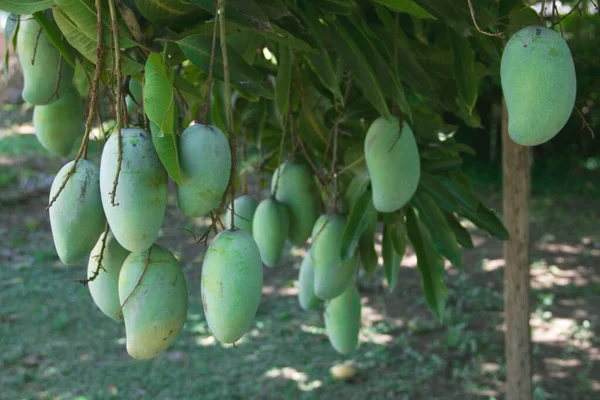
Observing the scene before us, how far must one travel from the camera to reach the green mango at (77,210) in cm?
70

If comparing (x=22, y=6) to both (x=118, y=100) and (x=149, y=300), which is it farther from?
(x=149, y=300)

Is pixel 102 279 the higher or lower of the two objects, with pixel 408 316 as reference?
higher

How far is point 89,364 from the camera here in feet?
9.57

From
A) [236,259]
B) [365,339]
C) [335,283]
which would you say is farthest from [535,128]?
[365,339]

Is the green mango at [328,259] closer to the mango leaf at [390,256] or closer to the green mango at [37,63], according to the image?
the mango leaf at [390,256]

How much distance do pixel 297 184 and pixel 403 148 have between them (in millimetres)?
271

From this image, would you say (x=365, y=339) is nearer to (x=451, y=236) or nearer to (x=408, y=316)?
(x=408, y=316)

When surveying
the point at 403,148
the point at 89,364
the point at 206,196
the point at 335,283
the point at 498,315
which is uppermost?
the point at 403,148

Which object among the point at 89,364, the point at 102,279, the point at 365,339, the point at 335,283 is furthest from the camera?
the point at 365,339

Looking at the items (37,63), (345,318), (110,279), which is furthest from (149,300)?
(345,318)

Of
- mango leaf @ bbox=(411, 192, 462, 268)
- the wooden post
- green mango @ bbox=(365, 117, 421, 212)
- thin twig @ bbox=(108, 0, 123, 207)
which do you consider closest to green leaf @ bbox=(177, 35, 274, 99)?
thin twig @ bbox=(108, 0, 123, 207)

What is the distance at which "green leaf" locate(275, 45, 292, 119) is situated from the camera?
1080 millimetres

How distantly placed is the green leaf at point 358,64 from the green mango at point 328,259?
0.27m

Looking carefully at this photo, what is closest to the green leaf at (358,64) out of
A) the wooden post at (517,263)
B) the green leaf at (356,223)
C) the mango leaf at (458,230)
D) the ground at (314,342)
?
the green leaf at (356,223)
